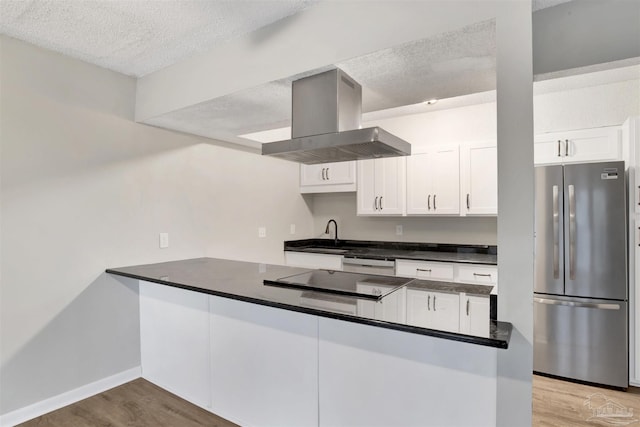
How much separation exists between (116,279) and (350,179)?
259 cm

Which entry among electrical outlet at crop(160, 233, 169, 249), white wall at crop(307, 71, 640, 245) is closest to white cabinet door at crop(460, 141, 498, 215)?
white wall at crop(307, 71, 640, 245)

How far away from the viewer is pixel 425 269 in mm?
3355

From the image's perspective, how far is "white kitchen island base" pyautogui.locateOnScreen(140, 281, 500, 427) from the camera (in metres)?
1.44

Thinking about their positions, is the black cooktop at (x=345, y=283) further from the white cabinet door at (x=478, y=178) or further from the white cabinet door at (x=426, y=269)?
the white cabinet door at (x=478, y=178)

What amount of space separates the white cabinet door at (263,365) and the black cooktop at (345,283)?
17 cm

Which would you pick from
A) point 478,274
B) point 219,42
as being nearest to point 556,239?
point 478,274

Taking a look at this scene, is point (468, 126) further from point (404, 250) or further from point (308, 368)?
point (308, 368)

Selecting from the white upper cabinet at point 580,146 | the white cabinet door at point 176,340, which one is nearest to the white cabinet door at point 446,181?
the white upper cabinet at point 580,146

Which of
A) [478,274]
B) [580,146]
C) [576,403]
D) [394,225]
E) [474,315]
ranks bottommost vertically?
[576,403]

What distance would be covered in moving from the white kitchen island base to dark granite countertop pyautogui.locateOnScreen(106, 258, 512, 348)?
140 mm

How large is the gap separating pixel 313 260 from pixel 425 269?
4.29ft

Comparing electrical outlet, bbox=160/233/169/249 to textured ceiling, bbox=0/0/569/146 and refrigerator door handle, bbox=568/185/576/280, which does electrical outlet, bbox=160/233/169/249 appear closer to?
textured ceiling, bbox=0/0/569/146

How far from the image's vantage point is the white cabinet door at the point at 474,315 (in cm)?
122

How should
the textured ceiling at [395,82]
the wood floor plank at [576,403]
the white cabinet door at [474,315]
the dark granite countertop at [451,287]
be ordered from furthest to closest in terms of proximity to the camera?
the wood floor plank at [576,403], the dark granite countertop at [451,287], the textured ceiling at [395,82], the white cabinet door at [474,315]
